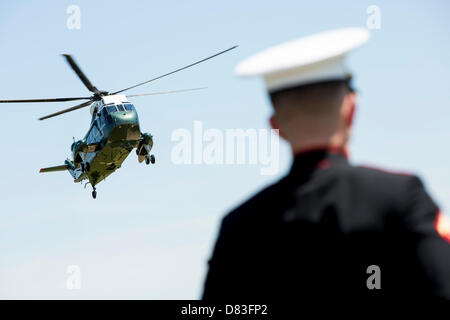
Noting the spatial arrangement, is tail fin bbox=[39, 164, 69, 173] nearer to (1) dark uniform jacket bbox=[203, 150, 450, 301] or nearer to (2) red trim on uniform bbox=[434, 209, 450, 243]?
(1) dark uniform jacket bbox=[203, 150, 450, 301]

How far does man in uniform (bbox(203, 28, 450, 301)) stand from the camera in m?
2.28

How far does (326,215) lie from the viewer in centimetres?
239

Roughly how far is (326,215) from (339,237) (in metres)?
0.10

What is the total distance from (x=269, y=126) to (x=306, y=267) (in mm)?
634

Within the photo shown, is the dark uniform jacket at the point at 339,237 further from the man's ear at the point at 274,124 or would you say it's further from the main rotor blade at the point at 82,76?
the main rotor blade at the point at 82,76

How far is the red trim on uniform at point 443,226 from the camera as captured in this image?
2240mm

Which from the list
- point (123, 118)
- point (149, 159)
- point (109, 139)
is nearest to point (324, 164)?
point (123, 118)

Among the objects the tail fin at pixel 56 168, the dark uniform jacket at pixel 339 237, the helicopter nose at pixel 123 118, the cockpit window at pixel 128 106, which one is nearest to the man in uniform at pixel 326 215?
the dark uniform jacket at pixel 339 237

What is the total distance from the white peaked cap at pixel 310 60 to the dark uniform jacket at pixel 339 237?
0.31 metres

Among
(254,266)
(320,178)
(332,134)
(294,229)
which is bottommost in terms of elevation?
(254,266)

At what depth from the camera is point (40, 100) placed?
33.7 meters
